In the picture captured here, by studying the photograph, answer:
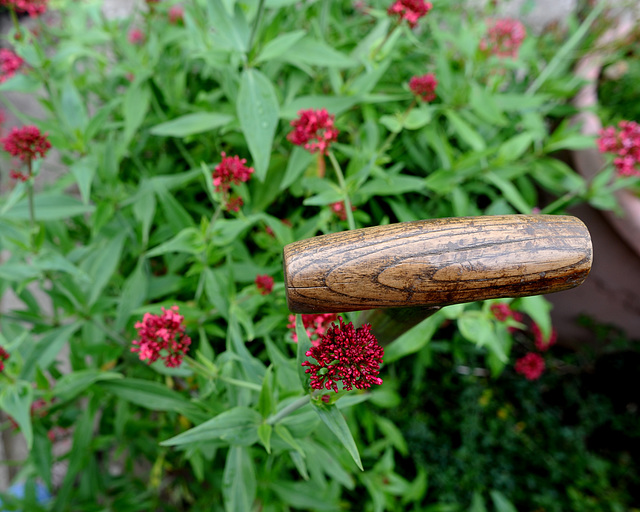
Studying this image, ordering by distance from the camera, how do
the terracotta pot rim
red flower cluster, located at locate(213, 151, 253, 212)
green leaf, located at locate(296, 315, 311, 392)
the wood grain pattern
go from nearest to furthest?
1. the wood grain pattern
2. green leaf, located at locate(296, 315, 311, 392)
3. red flower cluster, located at locate(213, 151, 253, 212)
4. the terracotta pot rim

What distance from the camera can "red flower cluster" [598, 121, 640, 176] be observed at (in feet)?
3.79

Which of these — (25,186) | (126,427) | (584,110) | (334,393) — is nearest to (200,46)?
(25,186)

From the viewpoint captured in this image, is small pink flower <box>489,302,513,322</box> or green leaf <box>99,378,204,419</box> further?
small pink flower <box>489,302,513,322</box>

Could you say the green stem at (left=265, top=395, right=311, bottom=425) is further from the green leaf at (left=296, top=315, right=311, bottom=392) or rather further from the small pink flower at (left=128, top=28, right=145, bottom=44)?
the small pink flower at (left=128, top=28, right=145, bottom=44)

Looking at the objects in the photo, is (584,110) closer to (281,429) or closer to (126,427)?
(281,429)

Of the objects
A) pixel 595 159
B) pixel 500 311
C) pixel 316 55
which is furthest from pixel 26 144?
pixel 595 159

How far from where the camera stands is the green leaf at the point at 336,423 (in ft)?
1.80

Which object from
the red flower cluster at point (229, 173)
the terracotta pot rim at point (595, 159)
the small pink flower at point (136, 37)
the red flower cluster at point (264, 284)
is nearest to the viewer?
the red flower cluster at point (229, 173)

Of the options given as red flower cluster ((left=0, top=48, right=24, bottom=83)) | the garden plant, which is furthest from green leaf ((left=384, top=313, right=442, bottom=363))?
red flower cluster ((left=0, top=48, right=24, bottom=83))

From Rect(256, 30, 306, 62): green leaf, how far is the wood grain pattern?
0.71 metres

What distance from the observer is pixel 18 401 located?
892 millimetres

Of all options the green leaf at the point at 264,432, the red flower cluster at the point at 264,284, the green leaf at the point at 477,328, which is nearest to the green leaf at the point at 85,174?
the red flower cluster at the point at 264,284

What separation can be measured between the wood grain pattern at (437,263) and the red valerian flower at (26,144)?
80cm

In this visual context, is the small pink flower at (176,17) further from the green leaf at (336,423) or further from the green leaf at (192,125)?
the green leaf at (336,423)
